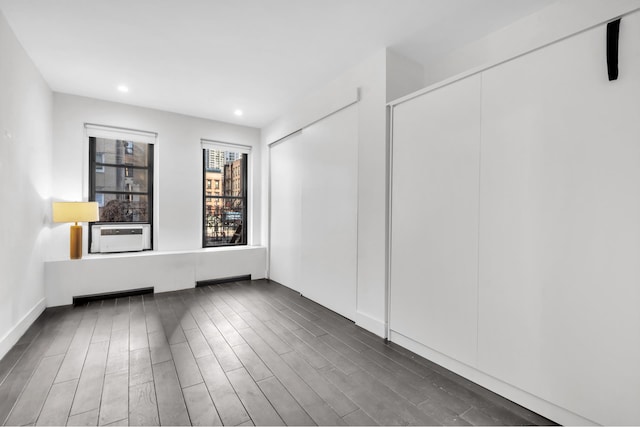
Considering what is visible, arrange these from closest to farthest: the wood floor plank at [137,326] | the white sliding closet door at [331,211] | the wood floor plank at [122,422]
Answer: the wood floor plank at [122,422], the wood floor plank at [137,326], the white sliding closet door at [331,211]

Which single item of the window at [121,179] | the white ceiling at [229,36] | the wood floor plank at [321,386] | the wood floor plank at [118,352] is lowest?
the wood floor plank at [321,386]

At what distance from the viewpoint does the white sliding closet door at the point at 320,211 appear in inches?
122

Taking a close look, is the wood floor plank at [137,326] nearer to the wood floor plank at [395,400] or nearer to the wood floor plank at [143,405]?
the wood floor plank at [143,405]

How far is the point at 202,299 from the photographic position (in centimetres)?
376

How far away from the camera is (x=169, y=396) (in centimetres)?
178

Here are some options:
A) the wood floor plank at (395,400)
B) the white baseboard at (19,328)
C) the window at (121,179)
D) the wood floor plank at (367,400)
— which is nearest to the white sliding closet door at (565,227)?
the wood floor plank at (395,400)

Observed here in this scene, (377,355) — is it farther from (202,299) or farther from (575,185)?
(202,299)

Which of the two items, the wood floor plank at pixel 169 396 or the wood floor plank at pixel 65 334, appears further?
the wood floor plank at pixel 65 334

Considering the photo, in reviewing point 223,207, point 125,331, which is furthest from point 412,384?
point 223,207

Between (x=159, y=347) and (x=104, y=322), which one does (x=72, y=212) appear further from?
(x=159, y=347)

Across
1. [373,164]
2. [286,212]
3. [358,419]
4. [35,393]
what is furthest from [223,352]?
[286,212]

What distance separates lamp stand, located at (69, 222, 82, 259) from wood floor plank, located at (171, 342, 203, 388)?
2.16 m

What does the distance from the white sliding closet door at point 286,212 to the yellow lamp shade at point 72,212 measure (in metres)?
2.40

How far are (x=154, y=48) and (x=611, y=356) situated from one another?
3.94 meters
